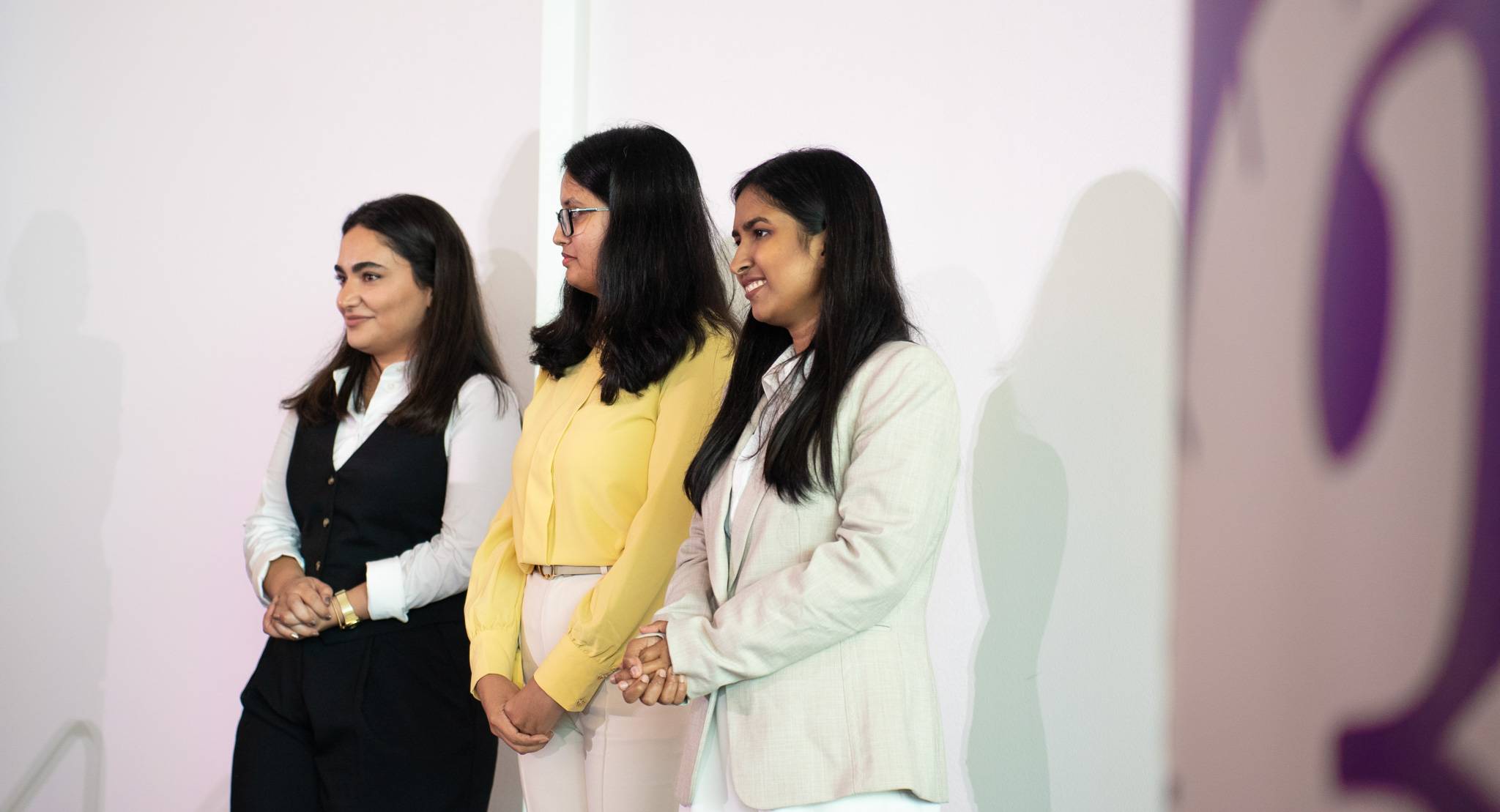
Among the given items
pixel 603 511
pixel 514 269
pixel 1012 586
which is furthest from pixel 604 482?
pixel 514 269

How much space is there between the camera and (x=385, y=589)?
244 centimetres

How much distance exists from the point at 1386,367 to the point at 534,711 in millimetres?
1451

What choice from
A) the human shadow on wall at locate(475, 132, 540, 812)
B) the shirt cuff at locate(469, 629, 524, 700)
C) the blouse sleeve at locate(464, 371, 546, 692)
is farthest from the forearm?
the human shadow on wall at locate(475, 132, 540, 812)

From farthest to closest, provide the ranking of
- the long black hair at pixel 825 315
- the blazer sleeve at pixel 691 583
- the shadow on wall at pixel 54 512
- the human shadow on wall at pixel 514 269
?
the shadow on wall at pixel 54 512 < the human shadow on wall at pixel 514 269 < the blazer sleeve at pixel 691 583 < the long black hair at pixel 825 315

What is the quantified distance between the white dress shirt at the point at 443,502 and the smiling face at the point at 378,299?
0.20 feet

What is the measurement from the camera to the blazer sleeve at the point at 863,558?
161 cm

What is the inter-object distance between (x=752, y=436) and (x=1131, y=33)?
113 centimetres

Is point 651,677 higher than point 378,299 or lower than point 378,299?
lower

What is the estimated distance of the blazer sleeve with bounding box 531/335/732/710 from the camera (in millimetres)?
2002

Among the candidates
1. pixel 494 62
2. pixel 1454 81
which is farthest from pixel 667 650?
pixel 494 62

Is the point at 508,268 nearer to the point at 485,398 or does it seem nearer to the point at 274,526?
the point at 485,398

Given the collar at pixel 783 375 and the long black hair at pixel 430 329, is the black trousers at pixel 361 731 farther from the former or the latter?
the collar at pixel 783 375

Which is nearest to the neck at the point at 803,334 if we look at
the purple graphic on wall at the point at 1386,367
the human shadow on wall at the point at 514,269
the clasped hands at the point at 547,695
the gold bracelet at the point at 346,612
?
the clasped hands at the point at 547,695

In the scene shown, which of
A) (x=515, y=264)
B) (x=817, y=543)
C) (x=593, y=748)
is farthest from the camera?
(x=515, y=264)
